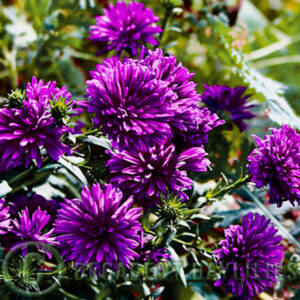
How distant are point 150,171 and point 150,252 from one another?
4.0 inches

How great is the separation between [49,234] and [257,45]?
102cm

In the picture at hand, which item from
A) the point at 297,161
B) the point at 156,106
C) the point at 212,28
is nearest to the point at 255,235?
the point at 297,161

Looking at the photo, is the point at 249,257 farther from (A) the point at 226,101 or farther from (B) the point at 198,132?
(A) the point at 226,101

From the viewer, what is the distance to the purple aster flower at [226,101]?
65cm

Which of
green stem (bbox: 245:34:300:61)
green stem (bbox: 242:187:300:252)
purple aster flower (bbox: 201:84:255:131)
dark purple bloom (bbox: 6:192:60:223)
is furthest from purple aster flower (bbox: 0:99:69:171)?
green stem (bbox: 245:34:300:61)

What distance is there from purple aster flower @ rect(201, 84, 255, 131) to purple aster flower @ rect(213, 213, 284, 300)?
22 cm

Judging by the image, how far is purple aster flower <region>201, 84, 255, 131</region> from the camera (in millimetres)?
653

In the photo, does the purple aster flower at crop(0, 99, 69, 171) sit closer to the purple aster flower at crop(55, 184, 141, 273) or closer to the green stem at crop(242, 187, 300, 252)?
the purple aster flower at crop(55, 184, 141, 273)

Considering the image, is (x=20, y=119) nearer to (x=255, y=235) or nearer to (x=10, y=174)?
(x=10, y=174)

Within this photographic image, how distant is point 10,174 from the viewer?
1.88 ft

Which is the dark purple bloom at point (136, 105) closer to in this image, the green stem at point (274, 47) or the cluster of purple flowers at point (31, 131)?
the cluster of purple flowers at point (31, 131)

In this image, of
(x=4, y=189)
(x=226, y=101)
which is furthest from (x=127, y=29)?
(x=4, y=189)

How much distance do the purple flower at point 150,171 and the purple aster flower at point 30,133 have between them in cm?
7

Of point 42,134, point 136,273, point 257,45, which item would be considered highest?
point 42,134
